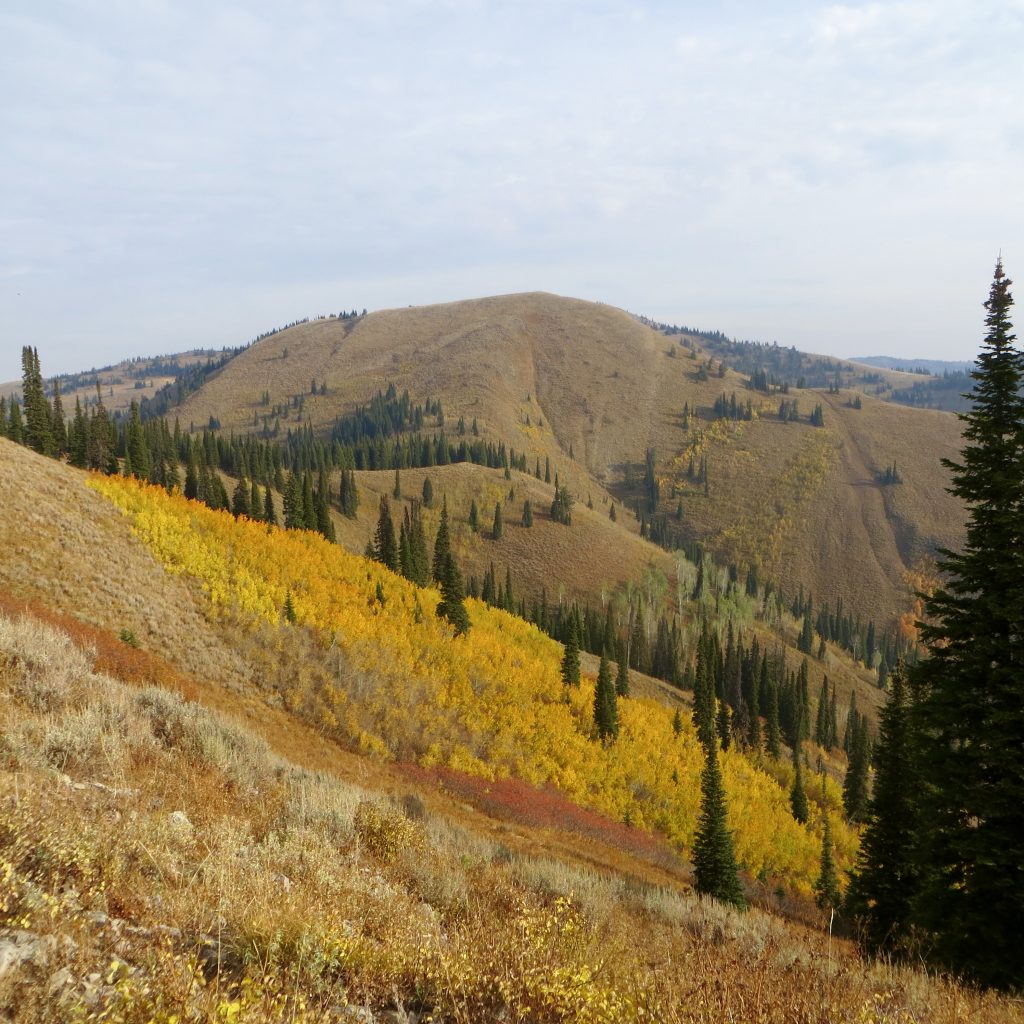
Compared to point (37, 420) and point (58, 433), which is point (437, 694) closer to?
point (37, 420)

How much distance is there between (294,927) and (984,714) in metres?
12.8

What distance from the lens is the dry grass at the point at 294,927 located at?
12.5 ft

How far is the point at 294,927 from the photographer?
4.71 meters

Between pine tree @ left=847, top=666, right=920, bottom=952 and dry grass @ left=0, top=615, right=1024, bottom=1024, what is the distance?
12719 millimetres

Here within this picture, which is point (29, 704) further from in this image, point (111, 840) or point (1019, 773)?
point (1019, 773)

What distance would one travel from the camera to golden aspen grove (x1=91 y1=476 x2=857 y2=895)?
3231 cm

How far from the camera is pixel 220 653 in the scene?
28.1 metres

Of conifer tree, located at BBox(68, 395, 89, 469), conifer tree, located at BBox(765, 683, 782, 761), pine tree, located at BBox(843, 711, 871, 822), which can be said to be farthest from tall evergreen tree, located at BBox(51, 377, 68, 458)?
pine tree, located at BBox(843, 711, 871, 822)

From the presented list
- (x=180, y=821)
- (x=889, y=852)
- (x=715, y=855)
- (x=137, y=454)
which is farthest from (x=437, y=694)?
(x=137, y=454)

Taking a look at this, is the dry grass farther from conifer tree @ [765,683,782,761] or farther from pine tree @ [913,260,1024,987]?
conifer tree @ [765,683,782,761]

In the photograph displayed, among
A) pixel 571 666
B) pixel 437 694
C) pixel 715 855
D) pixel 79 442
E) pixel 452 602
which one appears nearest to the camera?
pixel 715 855

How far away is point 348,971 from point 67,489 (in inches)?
1602

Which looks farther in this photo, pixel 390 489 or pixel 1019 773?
pixel 390 489

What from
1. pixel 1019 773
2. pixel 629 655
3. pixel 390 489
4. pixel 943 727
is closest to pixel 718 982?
pixel 1019 773
